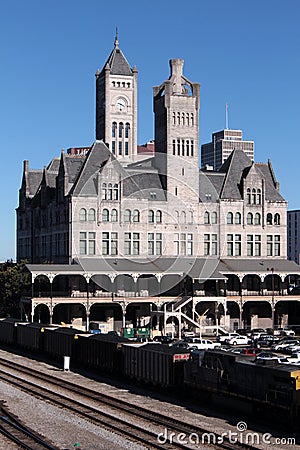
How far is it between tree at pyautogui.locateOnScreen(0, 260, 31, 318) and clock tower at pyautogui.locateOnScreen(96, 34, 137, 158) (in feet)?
103

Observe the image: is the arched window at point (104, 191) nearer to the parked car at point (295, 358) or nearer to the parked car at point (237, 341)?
the parked car at point (237, 341)

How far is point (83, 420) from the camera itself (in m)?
41.7

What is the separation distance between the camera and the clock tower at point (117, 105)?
12950 centimetres

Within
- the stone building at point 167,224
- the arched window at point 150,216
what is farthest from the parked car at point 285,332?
the arched window at point 150,216

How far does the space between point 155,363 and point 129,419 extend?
931cm

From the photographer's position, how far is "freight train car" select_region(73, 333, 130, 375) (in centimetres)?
5800

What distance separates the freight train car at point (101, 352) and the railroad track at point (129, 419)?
4249 mm

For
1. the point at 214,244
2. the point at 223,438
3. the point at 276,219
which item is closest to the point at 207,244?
the point at 214,244

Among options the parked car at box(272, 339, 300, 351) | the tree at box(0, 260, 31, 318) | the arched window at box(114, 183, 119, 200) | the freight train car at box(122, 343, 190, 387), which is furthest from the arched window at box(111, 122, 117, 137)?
the freight train car at box(122, 343, 190, 387)

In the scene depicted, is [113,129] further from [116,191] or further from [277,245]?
[277,245]

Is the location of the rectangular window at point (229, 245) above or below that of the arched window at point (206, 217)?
below

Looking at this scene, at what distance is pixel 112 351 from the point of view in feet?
192

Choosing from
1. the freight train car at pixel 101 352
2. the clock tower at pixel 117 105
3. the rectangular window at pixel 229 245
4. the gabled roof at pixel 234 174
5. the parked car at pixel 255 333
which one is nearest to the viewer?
the freight train car at pixel 101 352

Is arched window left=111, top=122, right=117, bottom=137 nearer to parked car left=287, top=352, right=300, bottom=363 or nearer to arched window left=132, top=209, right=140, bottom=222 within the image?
arched window left=132, top=209, right=140, bottom=222
